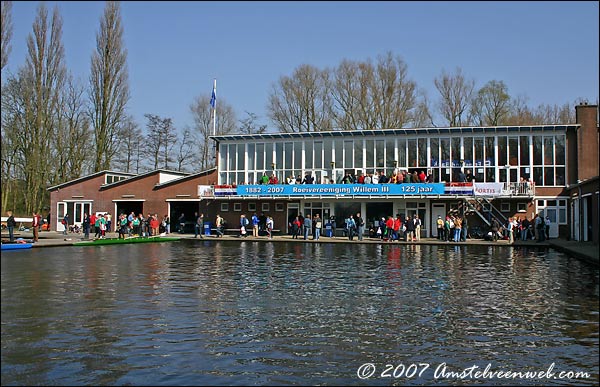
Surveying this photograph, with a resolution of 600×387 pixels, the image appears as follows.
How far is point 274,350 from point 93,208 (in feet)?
137

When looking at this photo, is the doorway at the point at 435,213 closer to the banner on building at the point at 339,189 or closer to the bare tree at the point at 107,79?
the banner on building at the point at 339,189

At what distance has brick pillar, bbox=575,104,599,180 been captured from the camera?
37.8 meters

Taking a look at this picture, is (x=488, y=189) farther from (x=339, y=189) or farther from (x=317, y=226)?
(x=317, y=226)

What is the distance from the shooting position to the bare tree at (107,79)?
5325 centimetres

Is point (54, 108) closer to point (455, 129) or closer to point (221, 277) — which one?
point (455, 129)

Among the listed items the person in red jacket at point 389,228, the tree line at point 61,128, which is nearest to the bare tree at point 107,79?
the tree line at point 61,128

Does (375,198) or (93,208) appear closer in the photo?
(375,198)

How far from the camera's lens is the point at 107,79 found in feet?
175

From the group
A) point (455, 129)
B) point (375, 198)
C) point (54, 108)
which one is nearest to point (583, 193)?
point (455, 129)

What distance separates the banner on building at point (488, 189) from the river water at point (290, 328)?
2040 centimetres

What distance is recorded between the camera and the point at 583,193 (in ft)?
107

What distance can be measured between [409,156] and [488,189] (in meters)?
6.37

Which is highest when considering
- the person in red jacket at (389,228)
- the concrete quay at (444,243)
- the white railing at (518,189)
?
the white railing at (518,189)

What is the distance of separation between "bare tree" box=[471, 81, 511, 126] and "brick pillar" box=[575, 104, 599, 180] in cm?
1563
